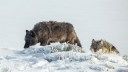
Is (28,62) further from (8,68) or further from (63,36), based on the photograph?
(63,36)

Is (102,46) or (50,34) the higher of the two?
(50,34)

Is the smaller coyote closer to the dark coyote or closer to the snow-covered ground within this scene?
the dark coyote

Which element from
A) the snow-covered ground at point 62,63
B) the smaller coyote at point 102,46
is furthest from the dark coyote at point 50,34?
the snow-covered ground at point 62,63

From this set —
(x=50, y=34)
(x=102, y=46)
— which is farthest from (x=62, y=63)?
(x=50, y=34)

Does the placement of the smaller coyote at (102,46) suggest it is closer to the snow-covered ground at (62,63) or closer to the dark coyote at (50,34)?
the dark coyote at (50,34)

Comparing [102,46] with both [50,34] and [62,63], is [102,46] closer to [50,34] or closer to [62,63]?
[50,34]

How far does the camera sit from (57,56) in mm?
15727

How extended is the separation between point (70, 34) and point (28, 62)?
27.8 ft

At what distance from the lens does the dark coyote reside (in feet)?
73.3

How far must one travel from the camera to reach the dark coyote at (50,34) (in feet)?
73.3

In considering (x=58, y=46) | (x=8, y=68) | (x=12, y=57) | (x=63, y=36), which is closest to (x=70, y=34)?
(x=63, y=36)

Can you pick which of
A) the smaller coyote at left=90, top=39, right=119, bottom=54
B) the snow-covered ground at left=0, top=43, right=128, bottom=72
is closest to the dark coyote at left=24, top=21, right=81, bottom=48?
the smaller coyote at left=90, top=39, right=119, bottom=54

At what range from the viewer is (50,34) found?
22.6 m

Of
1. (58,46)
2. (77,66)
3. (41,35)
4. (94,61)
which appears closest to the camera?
(77,66)
